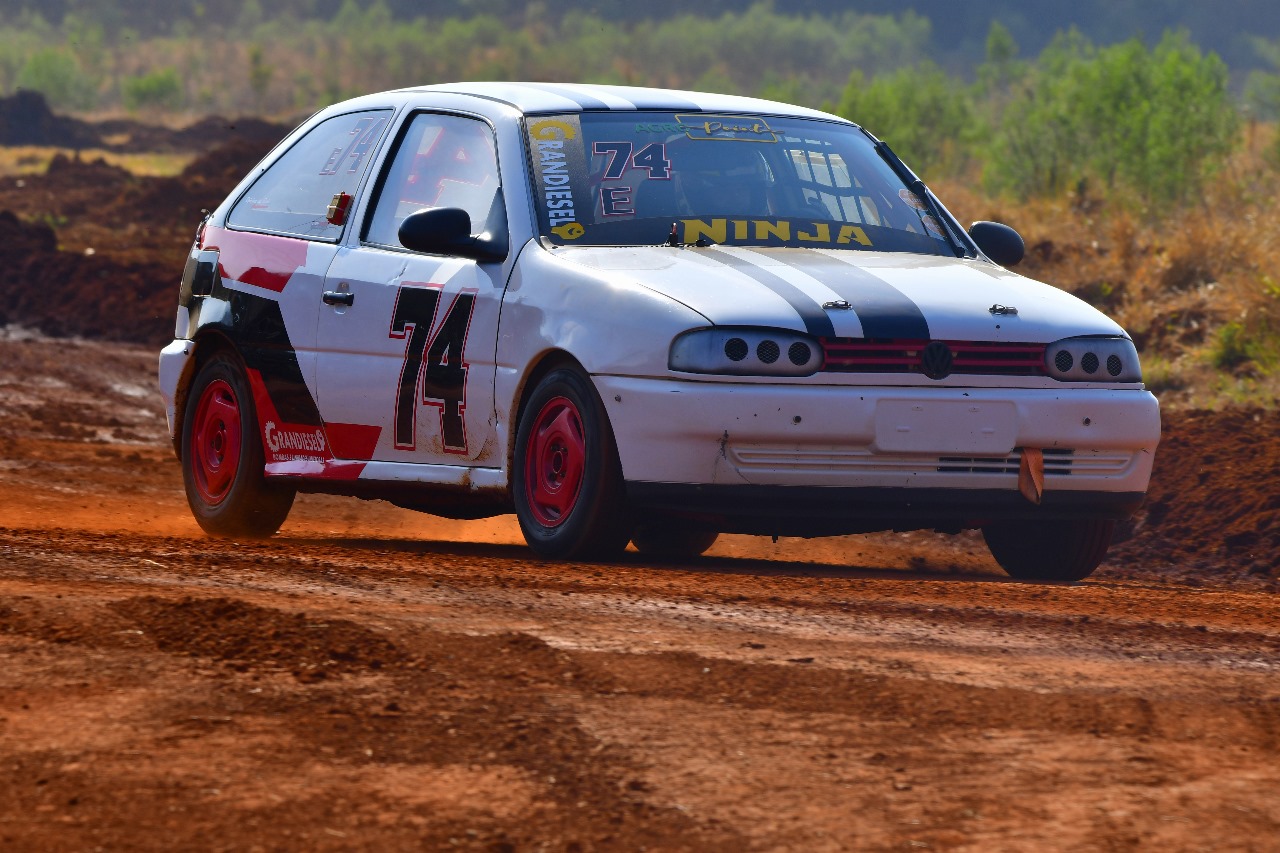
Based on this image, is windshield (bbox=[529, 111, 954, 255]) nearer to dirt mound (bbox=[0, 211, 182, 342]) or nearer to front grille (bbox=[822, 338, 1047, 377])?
front grille (bbox=[822, 338, 1047, 377])

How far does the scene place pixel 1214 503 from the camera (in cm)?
1066

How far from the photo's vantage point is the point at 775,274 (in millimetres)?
6930

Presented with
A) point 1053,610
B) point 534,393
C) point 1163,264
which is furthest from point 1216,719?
point 1163,264

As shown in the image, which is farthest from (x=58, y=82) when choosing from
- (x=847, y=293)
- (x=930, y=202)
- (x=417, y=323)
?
(x=847, y=293)

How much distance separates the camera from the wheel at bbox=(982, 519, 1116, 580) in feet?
24.9

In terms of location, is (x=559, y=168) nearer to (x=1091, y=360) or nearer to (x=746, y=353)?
(x=746, y=353)

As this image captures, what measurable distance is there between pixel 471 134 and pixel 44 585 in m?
2.80

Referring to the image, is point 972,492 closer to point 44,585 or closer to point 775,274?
point 775,274

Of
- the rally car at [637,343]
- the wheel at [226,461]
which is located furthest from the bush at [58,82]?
the rally car at [637,343]

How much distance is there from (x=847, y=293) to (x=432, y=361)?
5.05 feet

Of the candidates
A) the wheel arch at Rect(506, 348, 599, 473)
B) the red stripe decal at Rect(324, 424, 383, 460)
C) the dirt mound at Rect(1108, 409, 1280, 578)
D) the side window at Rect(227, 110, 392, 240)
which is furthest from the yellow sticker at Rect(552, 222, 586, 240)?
the dirt mound at Rect(1108, 409, 1280, 578)

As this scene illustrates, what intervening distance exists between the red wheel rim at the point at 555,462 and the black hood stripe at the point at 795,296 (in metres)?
0.69

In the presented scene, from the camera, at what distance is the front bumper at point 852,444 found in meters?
6.57

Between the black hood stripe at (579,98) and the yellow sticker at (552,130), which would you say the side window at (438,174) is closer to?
the yellow sticker at (552,130)
